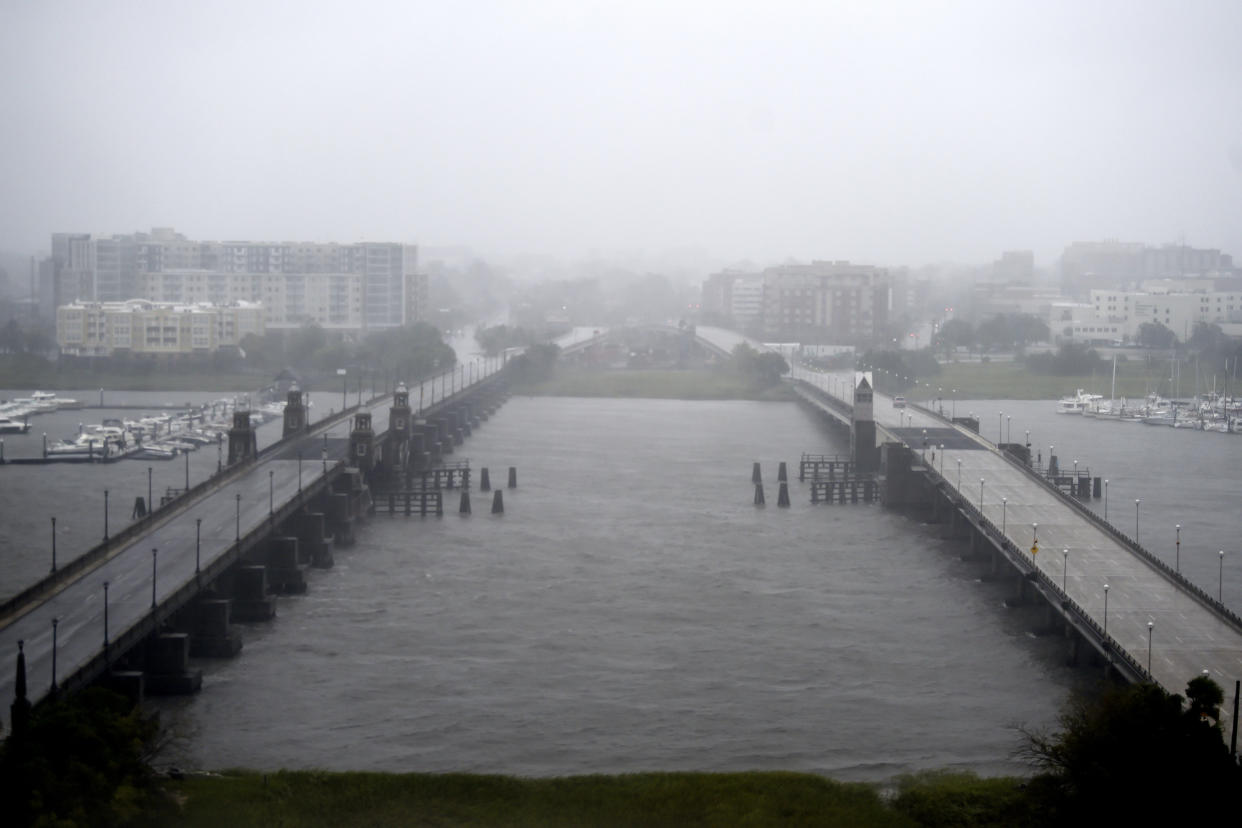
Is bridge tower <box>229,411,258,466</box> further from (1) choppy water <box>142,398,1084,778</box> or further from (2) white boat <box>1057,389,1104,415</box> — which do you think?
(2) white boat <box>1057,389,1104,415</box>

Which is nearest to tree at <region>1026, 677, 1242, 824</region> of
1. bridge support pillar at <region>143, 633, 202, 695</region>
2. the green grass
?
the green grass

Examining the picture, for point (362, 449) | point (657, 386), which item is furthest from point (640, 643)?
point (657, 386)

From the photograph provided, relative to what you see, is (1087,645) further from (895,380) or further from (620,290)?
Result: (620,290)

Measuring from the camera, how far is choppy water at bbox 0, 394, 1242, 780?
8062 millimetres

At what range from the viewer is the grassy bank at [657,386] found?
31.1m

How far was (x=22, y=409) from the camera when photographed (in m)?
24.1

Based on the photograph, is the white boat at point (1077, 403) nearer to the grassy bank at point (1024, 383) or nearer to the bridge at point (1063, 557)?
the grassy bank at point (1024, 383)

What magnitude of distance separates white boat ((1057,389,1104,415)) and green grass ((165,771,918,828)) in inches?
863

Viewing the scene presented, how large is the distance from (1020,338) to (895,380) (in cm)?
995

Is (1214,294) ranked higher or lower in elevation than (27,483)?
higher

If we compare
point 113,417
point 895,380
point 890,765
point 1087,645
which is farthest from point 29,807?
point 895,380

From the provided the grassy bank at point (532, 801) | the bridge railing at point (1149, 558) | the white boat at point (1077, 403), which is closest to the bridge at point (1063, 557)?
the bridge railing at point (1149, 558)

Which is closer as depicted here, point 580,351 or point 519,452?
point 519,452

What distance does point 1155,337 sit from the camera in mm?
37938
